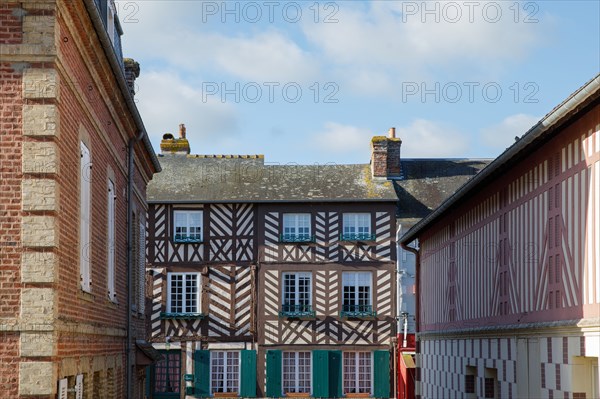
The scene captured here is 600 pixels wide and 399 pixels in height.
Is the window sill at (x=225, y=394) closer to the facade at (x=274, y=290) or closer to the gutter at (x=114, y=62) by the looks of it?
the facade at (x=274, y=290)

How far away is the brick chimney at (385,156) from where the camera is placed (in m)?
33.3

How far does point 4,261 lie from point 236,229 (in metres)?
23.5

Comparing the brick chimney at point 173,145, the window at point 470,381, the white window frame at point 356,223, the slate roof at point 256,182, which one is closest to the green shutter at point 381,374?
the white window frame at point 356,223

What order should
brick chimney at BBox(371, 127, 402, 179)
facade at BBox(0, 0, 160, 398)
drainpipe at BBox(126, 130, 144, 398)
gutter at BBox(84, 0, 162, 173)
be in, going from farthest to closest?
brick chimney at BBox(371, 127, 402, 179) → drainpipe at BBox(126, 130, 144, 398) → gutter at BBox(84, 0, 162, 173) → facade at BBox(0, 0, 160, 398)

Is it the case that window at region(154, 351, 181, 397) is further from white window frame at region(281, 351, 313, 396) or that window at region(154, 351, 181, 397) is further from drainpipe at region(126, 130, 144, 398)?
drainpipe at region(126, 130, 144, 398)

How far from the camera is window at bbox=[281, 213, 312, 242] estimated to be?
32.2 meters

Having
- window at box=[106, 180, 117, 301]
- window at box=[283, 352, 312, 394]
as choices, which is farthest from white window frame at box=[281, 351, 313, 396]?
window at box=[106, 180, 117, 301]

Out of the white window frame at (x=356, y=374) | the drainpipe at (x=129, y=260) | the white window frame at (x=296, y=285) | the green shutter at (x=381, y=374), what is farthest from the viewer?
the white window frame at (x=296, y=285)

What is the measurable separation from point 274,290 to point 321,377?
2.95m

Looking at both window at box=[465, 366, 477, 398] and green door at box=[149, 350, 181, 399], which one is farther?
green door at box=[149, 350, 181, 399]

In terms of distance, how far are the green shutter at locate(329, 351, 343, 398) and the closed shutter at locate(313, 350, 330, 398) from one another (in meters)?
0.15

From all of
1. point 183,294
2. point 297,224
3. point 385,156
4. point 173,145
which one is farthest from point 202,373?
point 385,156

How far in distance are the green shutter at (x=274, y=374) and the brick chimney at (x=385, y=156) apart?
6.47m

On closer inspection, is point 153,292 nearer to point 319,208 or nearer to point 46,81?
point 319,208
